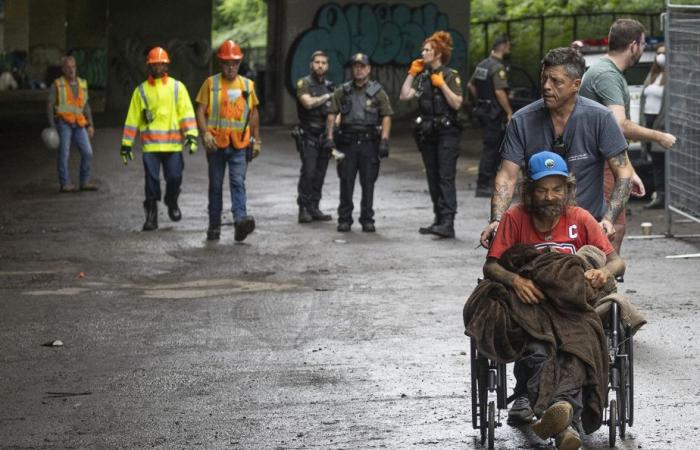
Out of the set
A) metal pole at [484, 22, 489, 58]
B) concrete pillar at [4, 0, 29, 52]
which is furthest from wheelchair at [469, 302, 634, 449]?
concrete pillar at [4, 0, 29, 52]

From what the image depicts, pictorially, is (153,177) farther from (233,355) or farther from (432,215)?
(233,355)

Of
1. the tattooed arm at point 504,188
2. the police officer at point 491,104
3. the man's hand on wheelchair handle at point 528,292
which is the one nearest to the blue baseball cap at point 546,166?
the man's hand on wheelchair handle at point 528,292

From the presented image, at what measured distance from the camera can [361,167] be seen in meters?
15.6

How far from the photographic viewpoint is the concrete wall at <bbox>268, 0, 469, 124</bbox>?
32.8 meters

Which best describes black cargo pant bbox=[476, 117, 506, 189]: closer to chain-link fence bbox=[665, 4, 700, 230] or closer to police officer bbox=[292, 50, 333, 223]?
police officer bbox=[292, 50, 333, 223]

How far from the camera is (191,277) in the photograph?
1248 centimetres

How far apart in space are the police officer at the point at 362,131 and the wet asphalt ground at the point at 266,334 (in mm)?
279

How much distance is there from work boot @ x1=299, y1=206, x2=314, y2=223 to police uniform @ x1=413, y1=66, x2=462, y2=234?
1.68 m

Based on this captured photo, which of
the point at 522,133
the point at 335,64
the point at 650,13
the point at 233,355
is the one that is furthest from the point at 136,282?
the point at 650,13

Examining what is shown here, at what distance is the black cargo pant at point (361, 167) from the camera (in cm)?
1543

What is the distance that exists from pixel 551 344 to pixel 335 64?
26.8 meters

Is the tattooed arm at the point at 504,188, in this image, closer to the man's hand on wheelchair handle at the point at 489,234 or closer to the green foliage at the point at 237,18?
the man's hand on wheelchair handle at the point at 489,234

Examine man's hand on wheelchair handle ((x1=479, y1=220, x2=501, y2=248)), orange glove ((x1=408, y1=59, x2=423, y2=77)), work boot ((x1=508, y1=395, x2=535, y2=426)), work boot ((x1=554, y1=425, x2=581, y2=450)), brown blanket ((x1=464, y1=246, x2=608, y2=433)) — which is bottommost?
work boot ((x1=508, y1=395, x2=535, y2=426))

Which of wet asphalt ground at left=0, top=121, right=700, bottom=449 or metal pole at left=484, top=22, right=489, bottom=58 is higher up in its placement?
metal pole at left=484, top=22, right=489, bottom=58
